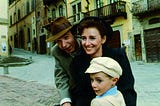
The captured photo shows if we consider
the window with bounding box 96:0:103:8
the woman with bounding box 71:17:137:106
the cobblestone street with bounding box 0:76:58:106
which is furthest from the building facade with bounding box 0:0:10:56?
the woman with bounding box 71:17:137:106

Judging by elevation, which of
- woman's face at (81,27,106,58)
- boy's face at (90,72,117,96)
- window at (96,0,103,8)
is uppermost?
window at (96,0,103,8)

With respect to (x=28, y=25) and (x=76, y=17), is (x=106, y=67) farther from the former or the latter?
(x=28, y=25)

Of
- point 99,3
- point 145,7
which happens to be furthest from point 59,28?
point 99,3

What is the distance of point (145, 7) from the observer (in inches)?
896

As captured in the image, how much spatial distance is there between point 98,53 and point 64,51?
510mm

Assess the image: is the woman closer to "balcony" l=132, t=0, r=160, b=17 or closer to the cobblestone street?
the cobblestone street

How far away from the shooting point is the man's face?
2963mm

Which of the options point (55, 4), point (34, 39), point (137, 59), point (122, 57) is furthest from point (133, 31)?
point (122, 57)

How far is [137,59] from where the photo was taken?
23.6 meters

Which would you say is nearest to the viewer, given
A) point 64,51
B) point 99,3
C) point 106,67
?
point 106,67

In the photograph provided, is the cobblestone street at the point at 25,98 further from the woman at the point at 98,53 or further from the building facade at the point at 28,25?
the building facade at the point at 28,25

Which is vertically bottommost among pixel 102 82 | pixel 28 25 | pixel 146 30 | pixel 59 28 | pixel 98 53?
pixel 102 82

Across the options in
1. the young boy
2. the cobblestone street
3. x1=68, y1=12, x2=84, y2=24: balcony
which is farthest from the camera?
x1=68, y1=12, x2=84, y2=24: balcony

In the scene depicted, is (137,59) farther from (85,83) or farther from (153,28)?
(85,83)
